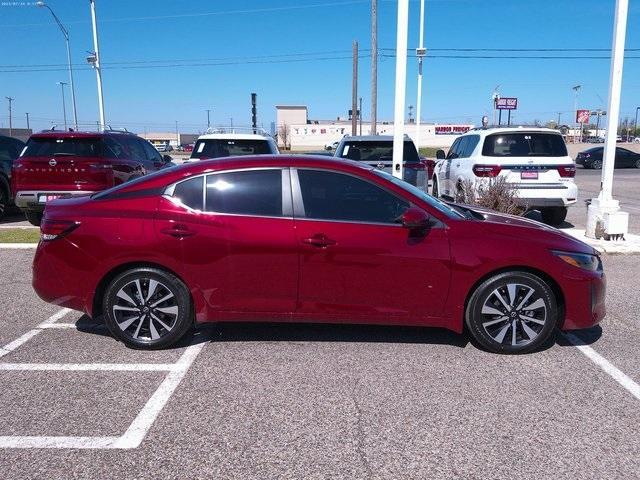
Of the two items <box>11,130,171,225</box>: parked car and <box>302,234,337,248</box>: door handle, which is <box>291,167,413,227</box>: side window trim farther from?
<box>11,130,171,225</box>: parked car

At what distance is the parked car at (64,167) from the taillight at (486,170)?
6.15 meters

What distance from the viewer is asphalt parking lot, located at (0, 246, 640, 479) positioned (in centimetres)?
301

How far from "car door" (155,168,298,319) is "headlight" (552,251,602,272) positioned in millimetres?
2123

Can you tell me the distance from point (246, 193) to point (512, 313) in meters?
2.34

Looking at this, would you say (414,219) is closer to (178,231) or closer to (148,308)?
(178,231)

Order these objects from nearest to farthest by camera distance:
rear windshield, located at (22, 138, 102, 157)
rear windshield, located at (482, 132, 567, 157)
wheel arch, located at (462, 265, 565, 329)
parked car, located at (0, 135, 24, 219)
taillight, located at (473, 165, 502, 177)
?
1. wheel arch, located at (462, 265, 565, 329)
2. rear windshield, located at (22, 138, 102, 157)
3. taillight, located at (473, 165, 502, 177)
4. rear windshield, located at (482, 132, 567, 157)
5. parked car, located at (0, 135, 24, 219)

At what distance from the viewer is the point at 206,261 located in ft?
14.5

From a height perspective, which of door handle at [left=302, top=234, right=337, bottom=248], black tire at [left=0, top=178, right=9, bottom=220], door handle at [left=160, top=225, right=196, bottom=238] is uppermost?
door handle at [left=160, top=225, right=196, bottom=238]

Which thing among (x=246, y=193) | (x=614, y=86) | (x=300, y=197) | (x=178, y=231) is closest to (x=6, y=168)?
(x=178, y=231)

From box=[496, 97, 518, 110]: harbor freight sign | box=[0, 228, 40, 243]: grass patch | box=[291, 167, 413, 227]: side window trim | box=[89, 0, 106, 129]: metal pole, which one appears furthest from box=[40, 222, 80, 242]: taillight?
box=[496, 97, 518, 110]: harbor freight sign

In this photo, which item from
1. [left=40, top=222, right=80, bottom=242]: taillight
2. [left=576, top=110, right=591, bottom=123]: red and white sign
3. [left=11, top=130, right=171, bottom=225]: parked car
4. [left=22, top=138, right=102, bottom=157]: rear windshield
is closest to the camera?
[left=40, top=222, right=80, bottom=242]: taillight

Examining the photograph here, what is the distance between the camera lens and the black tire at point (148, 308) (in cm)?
450

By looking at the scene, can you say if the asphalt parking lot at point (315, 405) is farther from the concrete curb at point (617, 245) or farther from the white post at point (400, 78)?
the white post at point (400, 78)

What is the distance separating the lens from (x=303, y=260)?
14.4ft
